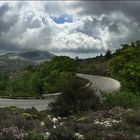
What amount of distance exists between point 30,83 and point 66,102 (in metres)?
46.8

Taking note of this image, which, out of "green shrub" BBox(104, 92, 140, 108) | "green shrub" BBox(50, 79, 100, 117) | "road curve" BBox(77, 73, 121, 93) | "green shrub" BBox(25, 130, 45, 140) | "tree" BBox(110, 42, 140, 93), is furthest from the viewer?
"road curve" BBox(77, 73, 121, 93)

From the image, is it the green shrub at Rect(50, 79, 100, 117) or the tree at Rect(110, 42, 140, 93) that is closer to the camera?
the green shrub at Rect(50, 79, 100, 117)

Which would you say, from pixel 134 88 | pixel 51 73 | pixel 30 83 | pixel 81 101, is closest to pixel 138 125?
pixel 81 101

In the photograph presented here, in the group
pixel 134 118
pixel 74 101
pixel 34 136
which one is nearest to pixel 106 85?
pixel 74 101

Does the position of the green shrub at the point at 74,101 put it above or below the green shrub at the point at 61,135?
below

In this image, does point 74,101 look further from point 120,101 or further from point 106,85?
point 106,85

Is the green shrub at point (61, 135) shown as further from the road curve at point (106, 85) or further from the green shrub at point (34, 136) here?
the road curve at point (106, 85)

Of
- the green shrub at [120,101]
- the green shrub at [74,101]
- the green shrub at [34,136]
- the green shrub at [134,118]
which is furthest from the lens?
the green shrub at [120,101]

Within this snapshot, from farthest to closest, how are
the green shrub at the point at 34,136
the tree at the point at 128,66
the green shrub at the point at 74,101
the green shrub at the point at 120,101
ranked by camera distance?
1. the tree at the point at 128,66
2. the green shrub at the point at 120,101
3. the green shrub at the point at 74,101
4. the green shrub at the point at 34,136

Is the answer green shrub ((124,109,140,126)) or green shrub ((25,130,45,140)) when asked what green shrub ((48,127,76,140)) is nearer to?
green shrub ((25,130,45,140))

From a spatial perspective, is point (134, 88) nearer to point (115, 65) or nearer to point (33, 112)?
point (115, 65)

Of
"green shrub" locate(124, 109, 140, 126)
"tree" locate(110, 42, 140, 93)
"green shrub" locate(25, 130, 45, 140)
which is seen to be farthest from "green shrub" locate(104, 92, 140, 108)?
"tree" locate(110, 42, 140, 93)

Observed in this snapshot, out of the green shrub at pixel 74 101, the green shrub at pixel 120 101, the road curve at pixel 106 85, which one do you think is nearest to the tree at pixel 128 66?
the road curve at pixel 106 85

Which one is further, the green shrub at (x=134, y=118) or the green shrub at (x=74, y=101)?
the green shrub at (x=74, y=101)
